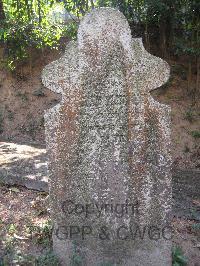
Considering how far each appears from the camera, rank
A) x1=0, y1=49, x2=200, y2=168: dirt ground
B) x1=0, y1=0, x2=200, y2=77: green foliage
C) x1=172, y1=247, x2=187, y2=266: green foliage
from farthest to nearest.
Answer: x1=0, y1=0, x2=200, y2=77: green foliage < x1=0, y1=49, x2=200, y2=168: dirt ground < x1=172, y1=247, x2=187, y2=266: green foliage

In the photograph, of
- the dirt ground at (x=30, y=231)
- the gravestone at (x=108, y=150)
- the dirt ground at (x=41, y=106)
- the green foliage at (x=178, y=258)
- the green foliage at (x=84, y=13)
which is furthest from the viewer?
the green foliage at (x=84, y=13)

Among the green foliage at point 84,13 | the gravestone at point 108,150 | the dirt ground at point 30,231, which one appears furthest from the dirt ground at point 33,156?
the green foliage at point 84,13

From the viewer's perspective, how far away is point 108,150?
177 inches

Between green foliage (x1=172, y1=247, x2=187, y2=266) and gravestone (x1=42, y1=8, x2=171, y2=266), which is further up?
gravestone (x1=42, y1=8, x2=171, y2=266)

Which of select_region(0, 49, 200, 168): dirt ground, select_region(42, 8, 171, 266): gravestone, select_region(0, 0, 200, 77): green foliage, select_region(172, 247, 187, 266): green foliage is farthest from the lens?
select_region(0, 0, 200, 77): green foliage

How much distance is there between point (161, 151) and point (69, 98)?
1.14 meters

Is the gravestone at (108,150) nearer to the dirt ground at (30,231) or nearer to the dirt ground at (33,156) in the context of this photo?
the dirt ground at (30,231)

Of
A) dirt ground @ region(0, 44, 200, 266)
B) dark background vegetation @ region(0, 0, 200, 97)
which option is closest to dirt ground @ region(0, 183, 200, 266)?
dirt ground @ region(0, 44, 200, 266)

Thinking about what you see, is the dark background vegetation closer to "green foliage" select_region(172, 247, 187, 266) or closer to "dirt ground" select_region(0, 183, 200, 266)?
"dirt ground" select_region(0, 183, 200, 266)

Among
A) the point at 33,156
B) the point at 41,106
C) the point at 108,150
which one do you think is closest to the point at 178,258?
the point at 108,150

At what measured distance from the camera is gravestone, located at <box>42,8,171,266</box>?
4371mm

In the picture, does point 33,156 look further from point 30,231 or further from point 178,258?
point 178,258

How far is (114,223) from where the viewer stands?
466 centimetres

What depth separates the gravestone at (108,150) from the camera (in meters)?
4.37
